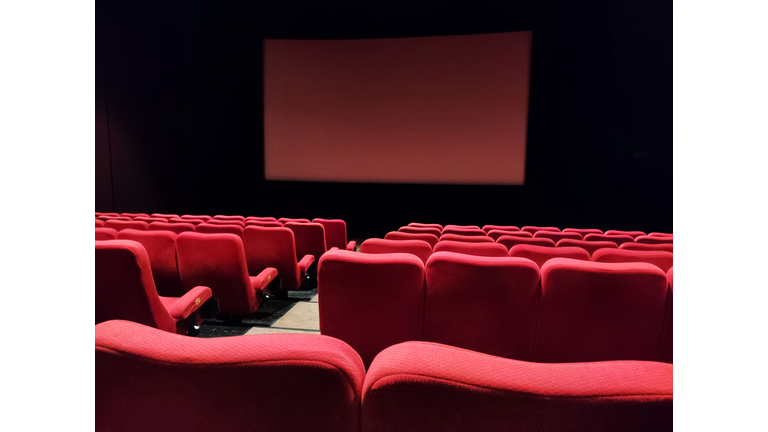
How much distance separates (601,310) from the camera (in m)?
1.26

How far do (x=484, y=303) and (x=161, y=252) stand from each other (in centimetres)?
193

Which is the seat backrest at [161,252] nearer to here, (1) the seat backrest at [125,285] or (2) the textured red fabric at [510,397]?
(1) the seat backrest at [125,285]

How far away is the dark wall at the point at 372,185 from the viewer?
5766mm

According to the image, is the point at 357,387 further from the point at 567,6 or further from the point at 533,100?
the point at 567,6

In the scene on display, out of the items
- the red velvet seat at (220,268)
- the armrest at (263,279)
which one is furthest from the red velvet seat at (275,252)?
the red velvet seat at (220,268)

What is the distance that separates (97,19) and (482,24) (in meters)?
6.34

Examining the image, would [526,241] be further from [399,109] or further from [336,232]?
[399,109]

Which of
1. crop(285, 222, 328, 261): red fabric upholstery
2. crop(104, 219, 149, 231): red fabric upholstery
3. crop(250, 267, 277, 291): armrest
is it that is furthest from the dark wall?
crop(250, 267, 277, 291): armrest

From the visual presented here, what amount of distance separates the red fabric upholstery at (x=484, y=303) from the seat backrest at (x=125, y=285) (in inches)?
42.4

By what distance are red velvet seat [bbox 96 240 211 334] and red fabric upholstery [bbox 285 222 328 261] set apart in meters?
1.73

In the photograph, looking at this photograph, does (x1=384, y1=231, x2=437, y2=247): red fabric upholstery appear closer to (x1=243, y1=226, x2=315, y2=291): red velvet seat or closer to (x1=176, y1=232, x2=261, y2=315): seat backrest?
(x1=243, y1=226, x2=315, y2=291): red velvet seat

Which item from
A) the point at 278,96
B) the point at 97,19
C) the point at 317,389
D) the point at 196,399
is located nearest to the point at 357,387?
the point at 317,389

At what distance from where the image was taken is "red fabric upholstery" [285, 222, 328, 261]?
10.5 ft

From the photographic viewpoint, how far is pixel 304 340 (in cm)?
53
